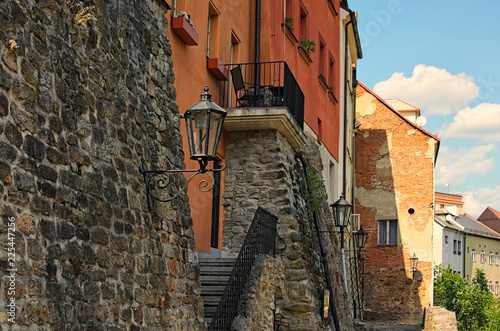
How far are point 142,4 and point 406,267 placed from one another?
995 inches

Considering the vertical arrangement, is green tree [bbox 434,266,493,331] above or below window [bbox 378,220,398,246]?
below

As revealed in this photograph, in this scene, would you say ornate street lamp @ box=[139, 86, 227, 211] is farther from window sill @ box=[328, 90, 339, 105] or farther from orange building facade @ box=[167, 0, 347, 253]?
window sill @ box=[328, 90, 339, 105]

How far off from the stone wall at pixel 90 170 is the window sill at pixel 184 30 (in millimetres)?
2495

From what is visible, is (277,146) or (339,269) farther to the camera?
(339,269)

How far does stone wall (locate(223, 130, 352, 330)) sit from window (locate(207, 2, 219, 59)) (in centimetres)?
158

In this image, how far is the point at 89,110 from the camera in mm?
5242

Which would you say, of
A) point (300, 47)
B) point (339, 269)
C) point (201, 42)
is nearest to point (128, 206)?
point (201, 42)

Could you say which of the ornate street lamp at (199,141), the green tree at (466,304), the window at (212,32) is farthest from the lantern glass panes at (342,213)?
the green tree at (466,304)

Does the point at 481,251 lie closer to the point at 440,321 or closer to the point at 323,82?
the point at 440,321

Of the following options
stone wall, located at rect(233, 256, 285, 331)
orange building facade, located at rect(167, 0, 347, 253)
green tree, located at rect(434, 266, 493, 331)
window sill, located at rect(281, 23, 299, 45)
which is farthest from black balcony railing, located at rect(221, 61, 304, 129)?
green tree, located at rect(434, 266, 493, 331)

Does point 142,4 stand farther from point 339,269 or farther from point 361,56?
point 361,56

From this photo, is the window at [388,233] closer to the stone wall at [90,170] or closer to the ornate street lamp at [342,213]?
the ornate street lamp at [342,213]

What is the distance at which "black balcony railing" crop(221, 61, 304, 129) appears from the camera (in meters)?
12.1

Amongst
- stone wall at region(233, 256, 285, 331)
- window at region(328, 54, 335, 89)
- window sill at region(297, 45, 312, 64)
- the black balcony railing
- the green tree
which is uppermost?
window at region(328, 54, 335, 89)
